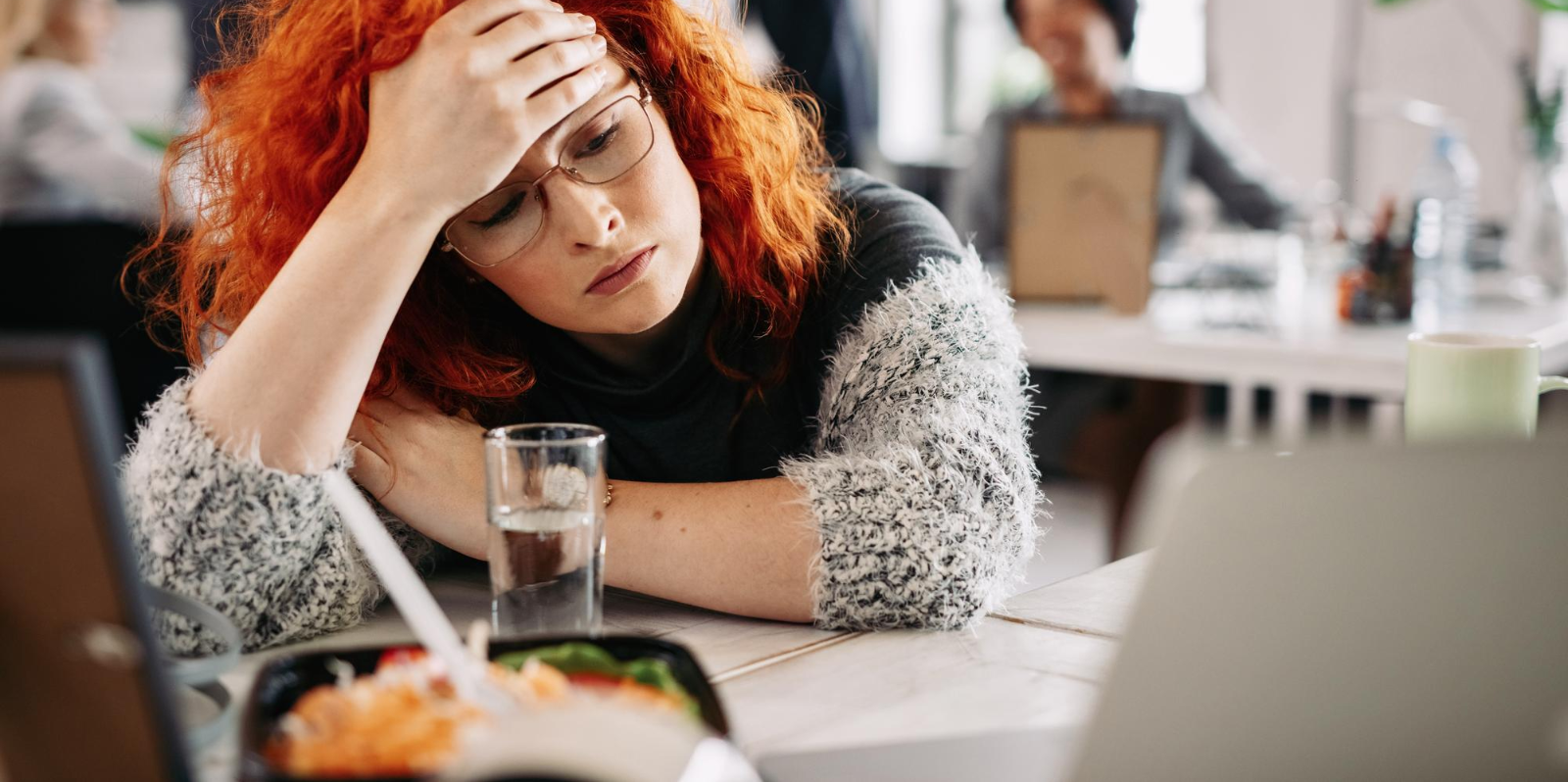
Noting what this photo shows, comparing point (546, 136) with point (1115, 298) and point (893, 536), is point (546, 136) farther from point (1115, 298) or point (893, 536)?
point (1115, 298)

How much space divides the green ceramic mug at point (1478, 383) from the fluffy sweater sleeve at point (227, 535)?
0.80m

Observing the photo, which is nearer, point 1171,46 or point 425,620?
point 425,620

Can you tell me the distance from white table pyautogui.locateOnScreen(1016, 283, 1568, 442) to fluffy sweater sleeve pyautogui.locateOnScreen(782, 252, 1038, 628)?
86 centimetres

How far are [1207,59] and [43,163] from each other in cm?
378

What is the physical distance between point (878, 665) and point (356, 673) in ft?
1.06

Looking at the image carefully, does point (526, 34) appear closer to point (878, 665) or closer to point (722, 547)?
point (722, 547)

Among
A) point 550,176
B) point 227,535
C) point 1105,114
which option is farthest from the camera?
point 1105,114

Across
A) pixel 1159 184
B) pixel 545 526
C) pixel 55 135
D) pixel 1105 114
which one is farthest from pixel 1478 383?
pixel 55 135

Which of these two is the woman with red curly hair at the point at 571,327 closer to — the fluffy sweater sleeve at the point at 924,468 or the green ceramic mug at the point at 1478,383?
the fluffy sweater sleeve at the point at 924,468

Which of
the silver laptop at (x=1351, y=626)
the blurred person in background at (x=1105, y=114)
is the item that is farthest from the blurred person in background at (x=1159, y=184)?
the silver laptop at (x=1351, y=626)

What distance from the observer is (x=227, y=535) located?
865mm

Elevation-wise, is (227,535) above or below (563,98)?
below

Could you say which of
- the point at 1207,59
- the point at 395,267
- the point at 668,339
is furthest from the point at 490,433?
the point at 1207,59

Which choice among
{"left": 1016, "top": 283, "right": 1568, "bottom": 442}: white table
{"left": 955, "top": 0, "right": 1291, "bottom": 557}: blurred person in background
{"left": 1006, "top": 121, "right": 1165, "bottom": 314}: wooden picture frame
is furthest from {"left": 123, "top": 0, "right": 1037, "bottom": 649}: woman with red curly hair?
{"left": 955, "top": 0, "right": 1291, "bottom": 557}: blurred person in background
